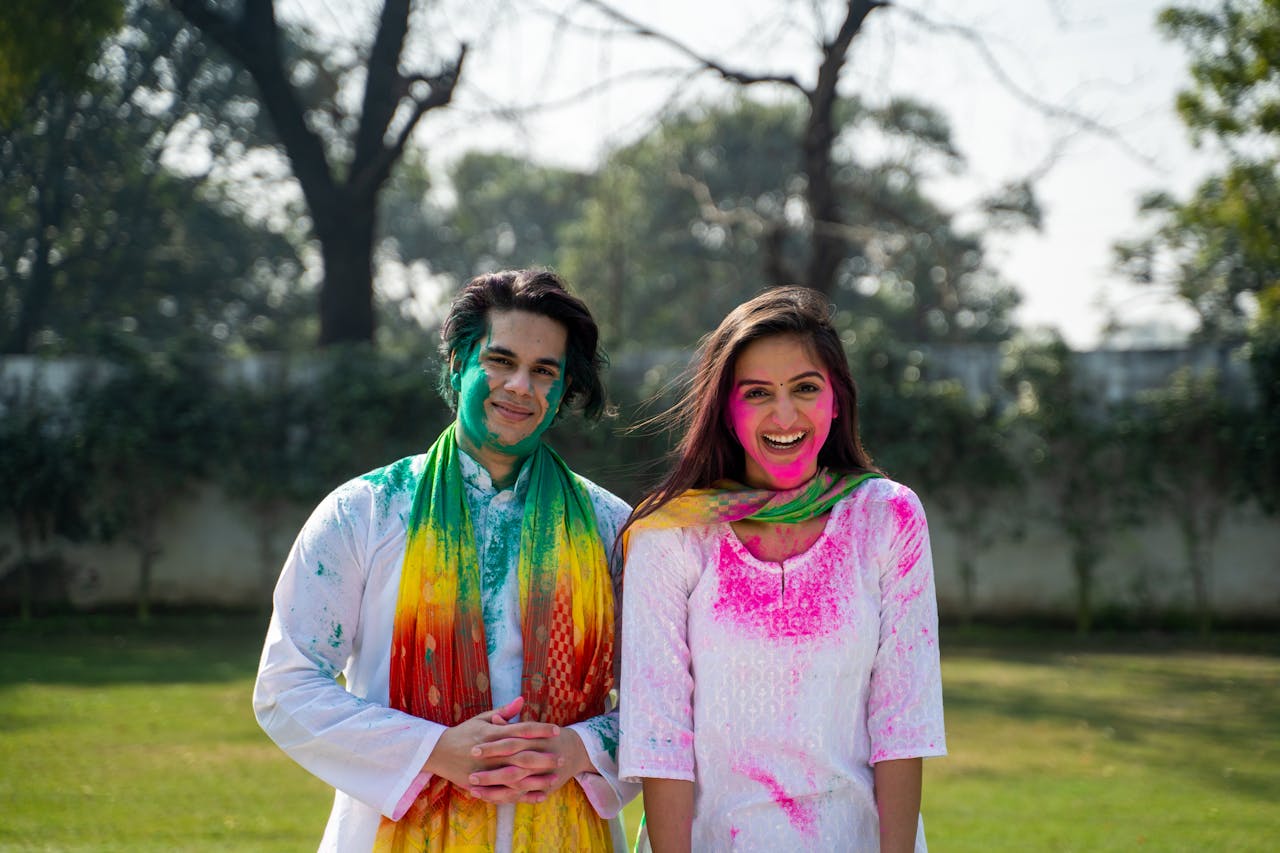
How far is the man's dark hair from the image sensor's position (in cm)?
240

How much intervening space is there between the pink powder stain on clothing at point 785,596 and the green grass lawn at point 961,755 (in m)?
2.38

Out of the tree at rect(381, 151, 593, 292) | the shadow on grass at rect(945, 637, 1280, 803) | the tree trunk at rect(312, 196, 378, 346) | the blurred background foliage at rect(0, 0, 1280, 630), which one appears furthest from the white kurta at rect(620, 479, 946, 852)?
the tree at rect(381, 151, 593, 292)

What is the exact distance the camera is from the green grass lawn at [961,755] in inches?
170

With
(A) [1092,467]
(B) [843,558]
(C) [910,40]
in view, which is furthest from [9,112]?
(B) [843,558]

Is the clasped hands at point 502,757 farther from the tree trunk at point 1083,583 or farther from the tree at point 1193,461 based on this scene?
the tree at point 1193,461

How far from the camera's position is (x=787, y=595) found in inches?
84.7

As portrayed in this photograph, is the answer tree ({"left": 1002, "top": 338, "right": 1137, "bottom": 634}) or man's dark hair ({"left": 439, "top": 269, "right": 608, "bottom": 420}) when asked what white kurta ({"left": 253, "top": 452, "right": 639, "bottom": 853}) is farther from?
tree ({"left": 1002, "top": 338, "right": 1137, "bottom": 634})

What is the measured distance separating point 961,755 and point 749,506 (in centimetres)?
388

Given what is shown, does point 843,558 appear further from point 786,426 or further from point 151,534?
point 151,534

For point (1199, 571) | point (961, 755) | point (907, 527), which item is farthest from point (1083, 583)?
point (907, 527)

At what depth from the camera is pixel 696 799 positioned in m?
2.15

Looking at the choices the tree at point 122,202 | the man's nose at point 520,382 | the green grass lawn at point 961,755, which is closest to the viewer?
the man's nose at point 520,382

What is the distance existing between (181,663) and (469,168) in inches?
859

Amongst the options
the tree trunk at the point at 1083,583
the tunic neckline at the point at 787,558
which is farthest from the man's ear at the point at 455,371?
the tree trunk at the point at 1083,583
